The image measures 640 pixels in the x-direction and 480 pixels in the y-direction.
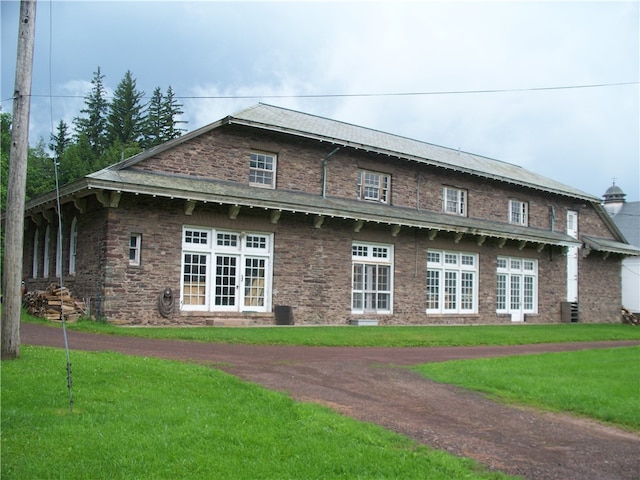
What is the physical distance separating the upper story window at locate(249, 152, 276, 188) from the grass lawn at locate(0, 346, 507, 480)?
13.3m

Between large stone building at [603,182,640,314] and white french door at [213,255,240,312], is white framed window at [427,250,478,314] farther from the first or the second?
large stone building at [603,182,640,314]

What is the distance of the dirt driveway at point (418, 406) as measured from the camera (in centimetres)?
650

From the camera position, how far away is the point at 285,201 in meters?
20.0

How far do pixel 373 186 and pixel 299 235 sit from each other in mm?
4777

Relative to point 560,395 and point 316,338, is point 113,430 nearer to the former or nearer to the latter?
point 560,395

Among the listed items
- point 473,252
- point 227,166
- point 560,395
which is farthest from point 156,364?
point 473,252

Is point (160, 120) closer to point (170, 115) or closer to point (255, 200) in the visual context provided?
point (170, 115)

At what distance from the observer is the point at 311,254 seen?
2144 cm

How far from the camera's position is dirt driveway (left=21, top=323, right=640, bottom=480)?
650 cm

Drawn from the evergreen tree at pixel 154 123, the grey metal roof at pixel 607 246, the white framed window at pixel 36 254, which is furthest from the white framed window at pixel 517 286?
the evergreen tree at pixel 154 123

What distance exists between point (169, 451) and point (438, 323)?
20329mm

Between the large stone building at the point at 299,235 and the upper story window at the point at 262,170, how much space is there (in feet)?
0.12

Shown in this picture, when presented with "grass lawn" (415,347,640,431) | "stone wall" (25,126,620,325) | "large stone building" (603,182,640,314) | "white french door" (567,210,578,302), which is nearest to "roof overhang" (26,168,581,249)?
"stone wall" (25,126,620,325)

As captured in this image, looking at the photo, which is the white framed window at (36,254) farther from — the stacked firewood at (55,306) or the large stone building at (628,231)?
the large stone building at (628,231)
